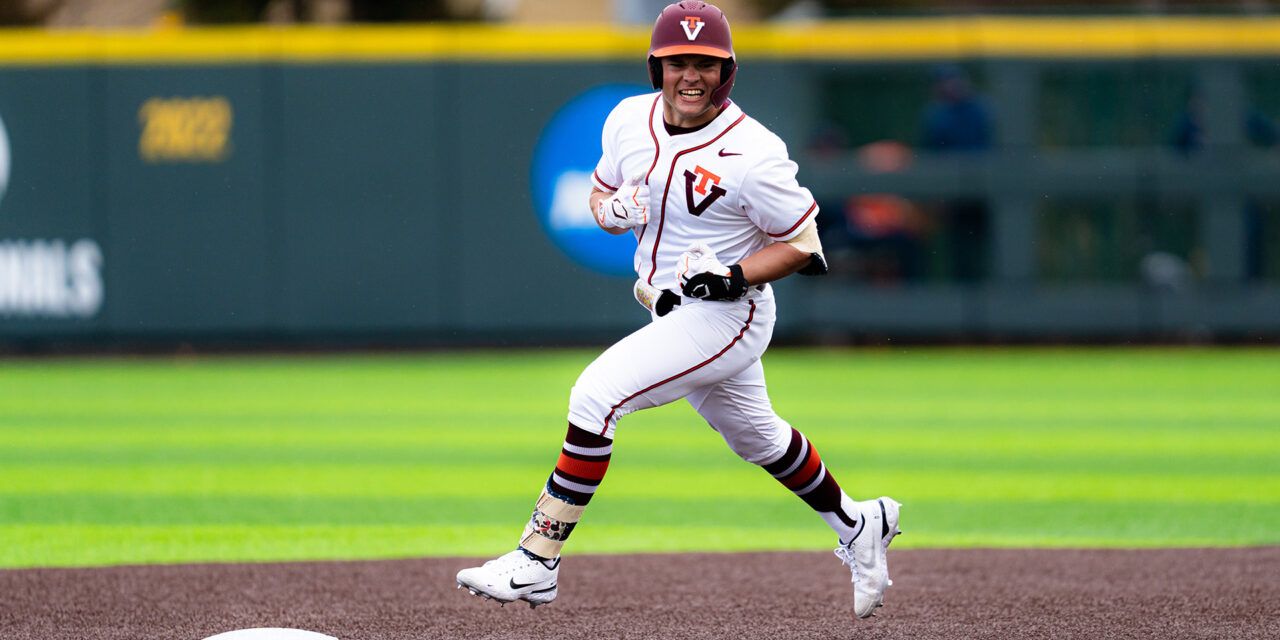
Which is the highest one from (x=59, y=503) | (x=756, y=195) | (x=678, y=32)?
(x=678, y=32)

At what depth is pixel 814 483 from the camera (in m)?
5.35

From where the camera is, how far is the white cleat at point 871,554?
521cm

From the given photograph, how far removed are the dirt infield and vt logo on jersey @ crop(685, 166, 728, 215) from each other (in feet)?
4.69

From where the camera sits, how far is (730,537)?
7.15 meters

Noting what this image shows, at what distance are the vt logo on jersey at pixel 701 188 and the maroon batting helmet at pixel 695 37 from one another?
24 cm

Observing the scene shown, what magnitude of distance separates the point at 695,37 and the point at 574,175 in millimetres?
12451

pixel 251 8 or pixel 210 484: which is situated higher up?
pixel 251 8

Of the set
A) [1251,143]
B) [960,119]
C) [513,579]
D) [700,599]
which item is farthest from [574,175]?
[513,579]

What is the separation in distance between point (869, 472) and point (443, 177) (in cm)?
947

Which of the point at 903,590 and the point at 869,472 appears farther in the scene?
the point at 869,472

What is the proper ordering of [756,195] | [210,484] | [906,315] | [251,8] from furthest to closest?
[251,8] < [906,315] < [210,484] < [756,195]

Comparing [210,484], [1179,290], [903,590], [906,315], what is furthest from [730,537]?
[1179,290]

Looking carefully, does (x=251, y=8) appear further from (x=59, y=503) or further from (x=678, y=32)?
(x=678, y=32)

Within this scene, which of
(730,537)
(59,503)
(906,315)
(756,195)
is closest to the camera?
(756,195)
